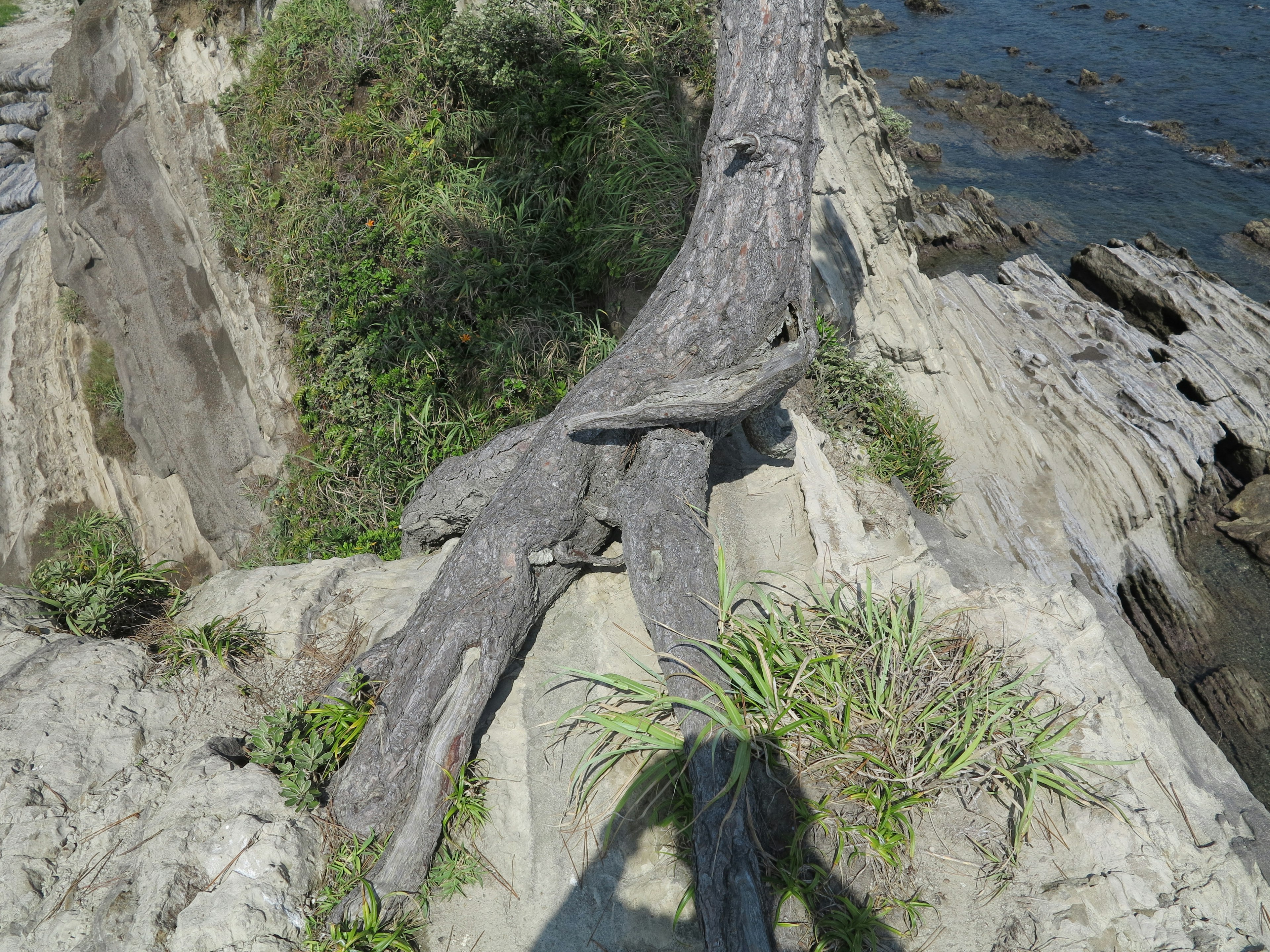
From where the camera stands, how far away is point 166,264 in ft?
21.4

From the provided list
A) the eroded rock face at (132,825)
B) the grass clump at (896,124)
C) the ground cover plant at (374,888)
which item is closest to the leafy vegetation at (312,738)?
the eroded rock face at (132,825)

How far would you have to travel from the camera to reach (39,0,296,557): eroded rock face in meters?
6.20

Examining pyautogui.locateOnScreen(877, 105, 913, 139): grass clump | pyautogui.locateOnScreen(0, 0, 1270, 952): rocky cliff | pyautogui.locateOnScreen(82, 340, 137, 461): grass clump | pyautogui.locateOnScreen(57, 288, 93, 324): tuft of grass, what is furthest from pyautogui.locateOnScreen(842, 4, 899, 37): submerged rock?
pyautogui.locateOnScreen(82, 340, 137, 461): grass clump

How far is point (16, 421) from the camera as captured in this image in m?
7.30

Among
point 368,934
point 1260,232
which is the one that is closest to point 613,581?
point 368,934

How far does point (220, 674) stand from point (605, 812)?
77.1 inches

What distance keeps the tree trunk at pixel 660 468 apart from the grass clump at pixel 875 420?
1184mm

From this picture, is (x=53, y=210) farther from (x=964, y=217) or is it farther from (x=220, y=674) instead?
(x=964, y=217)

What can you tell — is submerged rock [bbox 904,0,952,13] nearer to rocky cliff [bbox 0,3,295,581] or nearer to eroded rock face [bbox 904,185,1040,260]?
eroded rock face [bbox 904,185,1040,260]

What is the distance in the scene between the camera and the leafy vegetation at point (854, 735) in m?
2.72

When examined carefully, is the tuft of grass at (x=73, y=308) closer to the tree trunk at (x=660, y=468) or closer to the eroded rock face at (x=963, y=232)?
the tree trunk at (x=660, y=468)

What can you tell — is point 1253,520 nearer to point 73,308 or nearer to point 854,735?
point 854,735

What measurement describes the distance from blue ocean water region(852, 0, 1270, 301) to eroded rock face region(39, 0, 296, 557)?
33.4ft

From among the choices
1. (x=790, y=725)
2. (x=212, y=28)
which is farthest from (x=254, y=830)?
(x=212, y=28)
